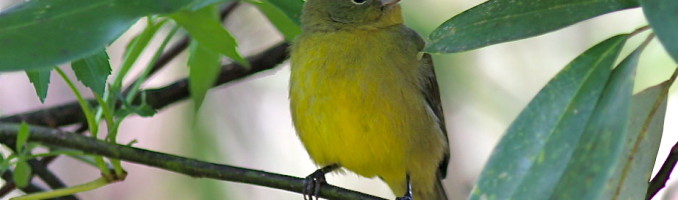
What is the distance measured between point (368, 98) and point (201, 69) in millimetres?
922

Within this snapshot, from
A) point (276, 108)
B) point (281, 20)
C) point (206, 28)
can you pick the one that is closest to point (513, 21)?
point (206, 28)

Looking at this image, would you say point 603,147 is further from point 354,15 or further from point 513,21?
point 354,15

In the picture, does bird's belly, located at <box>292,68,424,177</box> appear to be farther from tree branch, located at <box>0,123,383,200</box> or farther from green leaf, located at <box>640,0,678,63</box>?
green leaf, located at <box>640,0,678,63</box>

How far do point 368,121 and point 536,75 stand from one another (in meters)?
2.15

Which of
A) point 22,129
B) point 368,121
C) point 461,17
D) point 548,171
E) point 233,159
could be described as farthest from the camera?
point 233,159

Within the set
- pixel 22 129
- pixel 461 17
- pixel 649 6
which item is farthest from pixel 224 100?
pixel 649 6

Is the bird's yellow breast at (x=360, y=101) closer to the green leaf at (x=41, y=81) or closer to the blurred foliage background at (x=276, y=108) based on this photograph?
the blurred foliage background at (x=276, y=108)

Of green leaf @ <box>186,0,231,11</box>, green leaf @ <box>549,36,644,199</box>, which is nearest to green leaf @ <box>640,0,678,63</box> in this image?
green leaf @ <box>549,36,644,199</box>

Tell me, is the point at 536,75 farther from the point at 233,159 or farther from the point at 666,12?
the point at 666,12

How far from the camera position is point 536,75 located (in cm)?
527

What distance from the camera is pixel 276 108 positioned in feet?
20.0

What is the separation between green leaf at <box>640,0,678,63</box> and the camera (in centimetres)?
126

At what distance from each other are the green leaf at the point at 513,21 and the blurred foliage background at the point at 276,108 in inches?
99.5

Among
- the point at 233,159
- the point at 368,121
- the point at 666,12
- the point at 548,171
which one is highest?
the point at 666,12
